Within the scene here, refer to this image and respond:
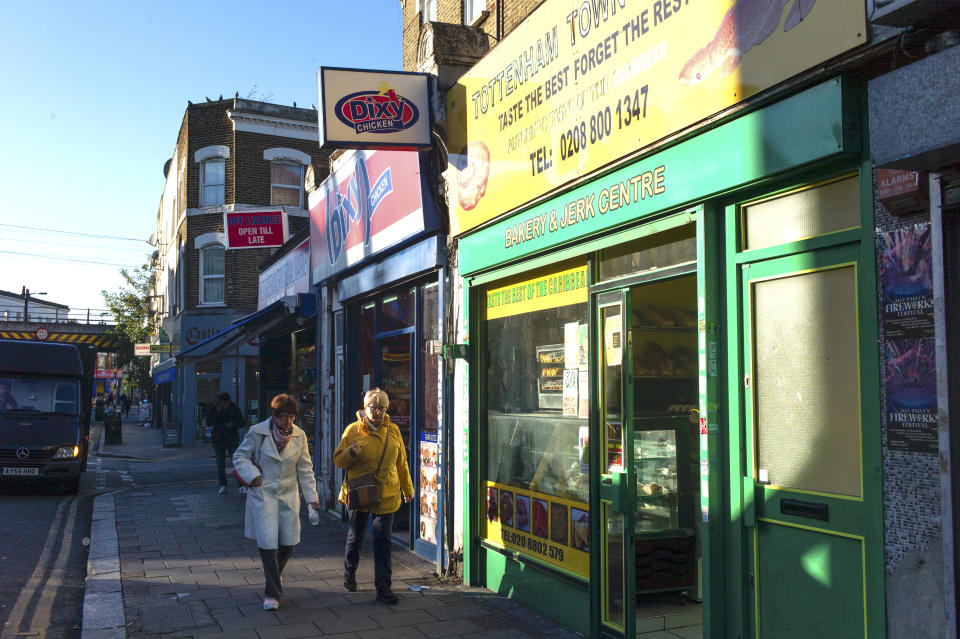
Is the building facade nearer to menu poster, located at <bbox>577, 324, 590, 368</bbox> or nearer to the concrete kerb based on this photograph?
menu poster, located at <bbox>577, 324, 590, 368</bbox>

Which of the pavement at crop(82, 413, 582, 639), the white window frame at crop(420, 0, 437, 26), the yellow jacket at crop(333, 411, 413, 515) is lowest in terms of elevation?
the pavement at crop(82, 413, 582, 639)

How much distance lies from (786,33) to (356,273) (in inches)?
315

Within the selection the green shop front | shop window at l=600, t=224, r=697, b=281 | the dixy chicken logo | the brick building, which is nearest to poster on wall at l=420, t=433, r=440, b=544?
the green shop front

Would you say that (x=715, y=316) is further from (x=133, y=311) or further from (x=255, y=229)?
(x=133, y=311)

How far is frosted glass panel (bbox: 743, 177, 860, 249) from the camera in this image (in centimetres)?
396

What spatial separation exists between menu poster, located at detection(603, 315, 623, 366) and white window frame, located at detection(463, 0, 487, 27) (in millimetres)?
4235

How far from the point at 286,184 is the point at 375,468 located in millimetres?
26000

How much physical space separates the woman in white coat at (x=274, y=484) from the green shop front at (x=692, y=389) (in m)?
1.51

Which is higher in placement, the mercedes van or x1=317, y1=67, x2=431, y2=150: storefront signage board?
x1=317, y1=67, x2=431, y2=150: storefront signage board

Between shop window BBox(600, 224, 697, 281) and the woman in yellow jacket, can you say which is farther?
the woman in yellow jacket

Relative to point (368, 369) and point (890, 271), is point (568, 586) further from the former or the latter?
point (368, 369)

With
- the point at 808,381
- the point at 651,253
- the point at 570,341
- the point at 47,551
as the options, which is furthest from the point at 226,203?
the point at 808,381

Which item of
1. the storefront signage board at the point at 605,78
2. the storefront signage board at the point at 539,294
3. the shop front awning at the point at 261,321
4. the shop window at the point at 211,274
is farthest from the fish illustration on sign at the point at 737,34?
the shop window at the point at 211,274

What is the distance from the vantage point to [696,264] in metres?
4.96
